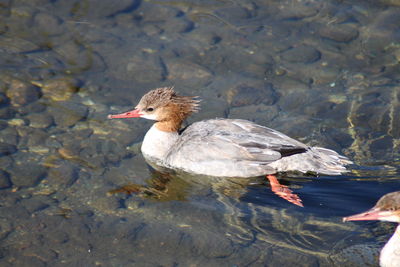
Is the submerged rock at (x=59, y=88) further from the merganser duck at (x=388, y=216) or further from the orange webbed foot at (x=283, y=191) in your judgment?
the merganser duck at (x=388, y=216)

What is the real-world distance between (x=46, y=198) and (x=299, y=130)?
3.52m

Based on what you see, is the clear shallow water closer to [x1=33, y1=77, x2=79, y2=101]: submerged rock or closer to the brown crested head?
[x1=33, y1=77, x2=79, y2=101]: submerged rock

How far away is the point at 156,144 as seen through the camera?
7.75 metres

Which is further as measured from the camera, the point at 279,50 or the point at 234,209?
the point at 279,50

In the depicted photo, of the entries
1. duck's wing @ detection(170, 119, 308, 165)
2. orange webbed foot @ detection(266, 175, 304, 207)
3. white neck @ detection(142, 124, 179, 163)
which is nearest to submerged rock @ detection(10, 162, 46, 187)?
white neck @ detection(142, 124, 179, 163)

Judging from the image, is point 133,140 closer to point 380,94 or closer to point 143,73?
point 143,73

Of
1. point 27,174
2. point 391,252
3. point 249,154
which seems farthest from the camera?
point 249,154

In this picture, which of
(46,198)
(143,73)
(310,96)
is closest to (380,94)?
(310,96)

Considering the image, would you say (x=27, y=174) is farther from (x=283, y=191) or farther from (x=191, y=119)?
(x=283, y=191)

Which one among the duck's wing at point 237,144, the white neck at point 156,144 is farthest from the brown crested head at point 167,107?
the duck's wing at point 237,144

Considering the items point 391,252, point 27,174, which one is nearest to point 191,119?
point 27,174

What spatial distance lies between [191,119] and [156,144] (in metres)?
1.14

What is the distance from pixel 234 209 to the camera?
6812 millimetres

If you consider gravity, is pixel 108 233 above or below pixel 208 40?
below
